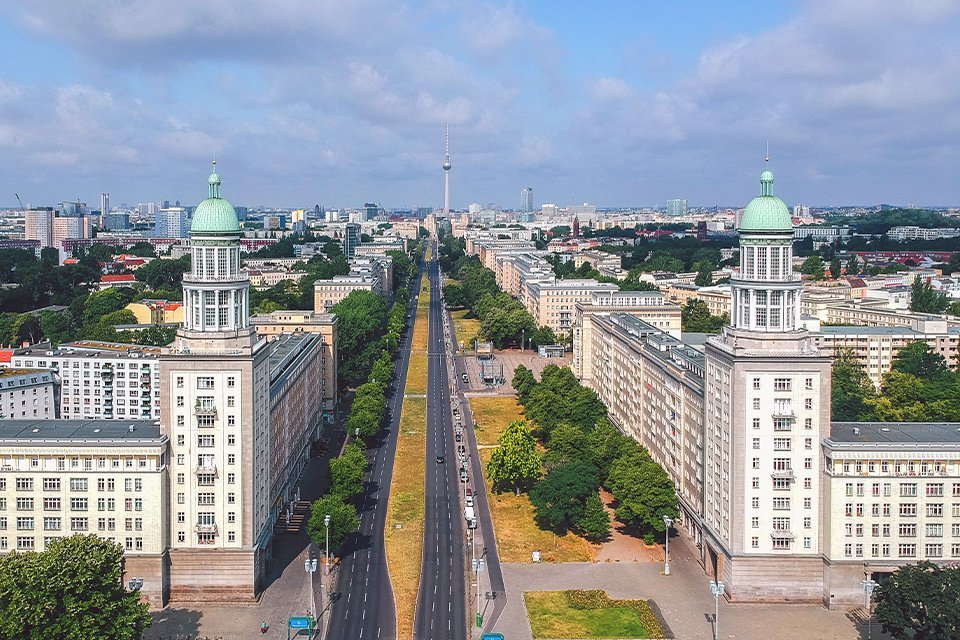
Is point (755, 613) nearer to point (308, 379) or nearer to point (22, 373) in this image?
point (308, 379)

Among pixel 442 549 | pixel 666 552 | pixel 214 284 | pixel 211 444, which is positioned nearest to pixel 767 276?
pixel 666 552

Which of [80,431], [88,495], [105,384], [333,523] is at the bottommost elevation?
[333,523]

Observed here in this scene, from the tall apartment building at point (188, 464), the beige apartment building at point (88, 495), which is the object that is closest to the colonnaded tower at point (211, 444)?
the tall apartment building at point (188, 464)

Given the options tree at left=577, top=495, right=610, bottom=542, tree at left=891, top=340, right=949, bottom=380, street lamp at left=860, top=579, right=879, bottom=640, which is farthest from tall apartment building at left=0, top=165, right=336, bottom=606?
tree at left=891, top=340, right=949, bottom=380

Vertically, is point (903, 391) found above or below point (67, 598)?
above

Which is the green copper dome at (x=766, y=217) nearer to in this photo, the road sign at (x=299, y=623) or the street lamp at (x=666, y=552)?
the street lamp at (x=666, y=552)

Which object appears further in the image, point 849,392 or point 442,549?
point 849,392

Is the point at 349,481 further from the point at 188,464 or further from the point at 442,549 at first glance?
the point at 188,464

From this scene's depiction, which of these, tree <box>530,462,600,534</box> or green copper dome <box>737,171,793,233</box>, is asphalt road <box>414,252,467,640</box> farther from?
green copper dome <box>737,171,793,233</box>
